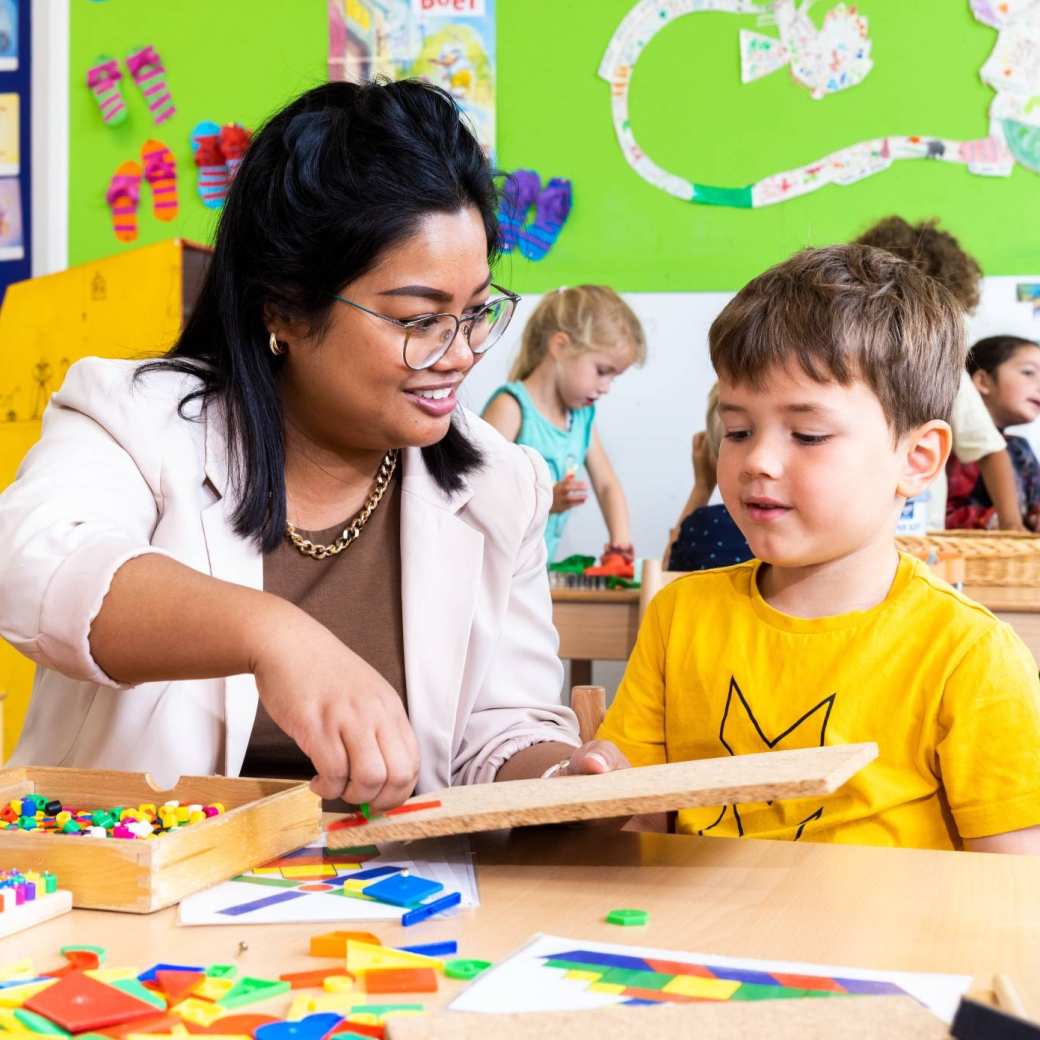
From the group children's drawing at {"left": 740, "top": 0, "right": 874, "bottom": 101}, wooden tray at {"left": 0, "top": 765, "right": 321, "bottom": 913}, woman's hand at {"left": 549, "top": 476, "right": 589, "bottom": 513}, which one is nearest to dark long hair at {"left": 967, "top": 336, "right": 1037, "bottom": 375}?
children's drawing at {"left": 740, "top": 0, "right": 874, "bottom": 101}

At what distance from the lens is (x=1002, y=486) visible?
317 centimetres

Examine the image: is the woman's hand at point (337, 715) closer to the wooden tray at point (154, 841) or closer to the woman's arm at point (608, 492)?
the wooden tray at point (154, 841)

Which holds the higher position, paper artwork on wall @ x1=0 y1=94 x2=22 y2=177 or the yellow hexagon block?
paper artwork on wall @ x1=0 y1=94 x2=22 y2=177

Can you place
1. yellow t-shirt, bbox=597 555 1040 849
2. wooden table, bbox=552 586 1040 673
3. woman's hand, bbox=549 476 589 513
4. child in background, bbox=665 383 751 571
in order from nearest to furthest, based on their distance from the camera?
yellow t-shirt, bbox=597 555 1040 849, child in background, bbox=665 383 751 571, wooden table, bbox=552 586 1040 673, woman's hand, bbox=549 476 589 513

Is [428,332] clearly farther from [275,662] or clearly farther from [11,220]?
[11,220]

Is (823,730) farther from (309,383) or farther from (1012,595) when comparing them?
(1012,595)

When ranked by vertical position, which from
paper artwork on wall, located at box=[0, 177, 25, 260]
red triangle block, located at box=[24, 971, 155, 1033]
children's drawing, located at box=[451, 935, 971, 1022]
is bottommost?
children's drawing, located at box=[451, 935, 971, 1022]

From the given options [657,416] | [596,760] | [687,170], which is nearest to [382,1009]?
[596,760]

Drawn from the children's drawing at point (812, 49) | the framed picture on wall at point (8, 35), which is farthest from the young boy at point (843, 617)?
the framed picture on wall at point (8, 35)

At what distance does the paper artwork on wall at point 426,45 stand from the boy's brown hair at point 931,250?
1.37 meters

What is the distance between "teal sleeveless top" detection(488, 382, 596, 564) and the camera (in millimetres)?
3295

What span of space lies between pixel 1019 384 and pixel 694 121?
1122 millimetres

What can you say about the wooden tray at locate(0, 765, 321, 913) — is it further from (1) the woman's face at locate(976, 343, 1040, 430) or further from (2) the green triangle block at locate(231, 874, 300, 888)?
(1) the woman's face at locate(976, 343, 1040, 430)

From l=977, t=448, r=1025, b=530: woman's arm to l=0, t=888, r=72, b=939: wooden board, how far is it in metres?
2.81
